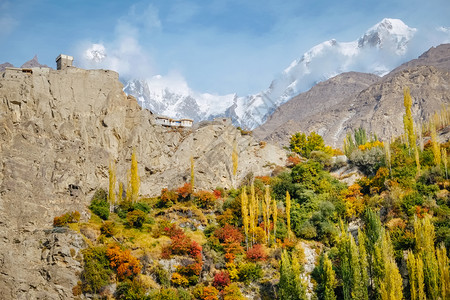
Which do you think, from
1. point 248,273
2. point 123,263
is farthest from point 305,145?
point 123,263

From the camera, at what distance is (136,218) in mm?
42031

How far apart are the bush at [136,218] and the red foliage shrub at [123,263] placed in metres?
6.01

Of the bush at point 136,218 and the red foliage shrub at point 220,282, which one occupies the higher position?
the bush at point 136,218

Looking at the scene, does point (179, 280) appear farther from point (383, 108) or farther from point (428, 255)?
point (383, 108)

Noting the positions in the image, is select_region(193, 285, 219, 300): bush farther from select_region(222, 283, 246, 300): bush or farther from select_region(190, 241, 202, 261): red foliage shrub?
select_region(190, 241, 202, 261): red foliage shrub

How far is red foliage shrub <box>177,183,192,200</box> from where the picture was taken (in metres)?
50.0

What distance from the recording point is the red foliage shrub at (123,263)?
3488 cm

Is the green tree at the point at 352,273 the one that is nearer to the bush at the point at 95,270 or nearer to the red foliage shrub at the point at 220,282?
the red foliage shrub at the point at 220,282

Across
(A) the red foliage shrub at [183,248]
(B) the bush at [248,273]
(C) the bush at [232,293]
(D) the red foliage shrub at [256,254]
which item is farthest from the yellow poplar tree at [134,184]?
(C) the bush at [232,293]

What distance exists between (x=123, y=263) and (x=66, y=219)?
8.19 metres

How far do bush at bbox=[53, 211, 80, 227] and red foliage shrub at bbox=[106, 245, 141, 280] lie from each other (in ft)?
20.3

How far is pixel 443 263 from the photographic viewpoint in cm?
2983

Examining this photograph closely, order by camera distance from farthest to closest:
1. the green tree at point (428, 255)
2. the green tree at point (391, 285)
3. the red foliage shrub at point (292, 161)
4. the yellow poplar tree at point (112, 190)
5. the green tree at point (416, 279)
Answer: the red foliage shrub at point (292, 161) < the yellow poplar tree at point (112, 190) < the green tree at point (428, 255) < the green tree at point (416, 279) < the green tree at point (391, 285)

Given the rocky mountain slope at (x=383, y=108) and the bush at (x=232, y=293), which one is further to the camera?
the rocky mountain slope at (x=383, y=108)
